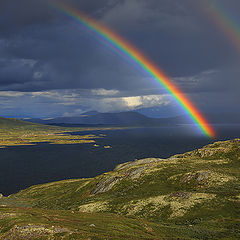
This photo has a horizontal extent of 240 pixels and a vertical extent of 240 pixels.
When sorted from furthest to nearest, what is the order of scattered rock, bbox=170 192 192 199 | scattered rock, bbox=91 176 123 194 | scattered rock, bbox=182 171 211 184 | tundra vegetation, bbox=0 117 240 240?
scattered rock, bbox=91 176 123 194, scattered rock, bbox=182 171 211 184, scattered rock, bbox=170 192 192 199, tundra vegetation, bbox=0 117 240 240

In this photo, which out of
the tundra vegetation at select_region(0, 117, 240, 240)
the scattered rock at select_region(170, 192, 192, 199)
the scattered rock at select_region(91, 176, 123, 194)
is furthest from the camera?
the scattered rock at select_region(91, 176, 123, 194)

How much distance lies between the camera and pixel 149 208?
60.1 meters

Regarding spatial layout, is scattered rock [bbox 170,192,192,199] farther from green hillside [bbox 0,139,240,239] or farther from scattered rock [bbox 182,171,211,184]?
scattered rock [bbox 182,171,211,184]

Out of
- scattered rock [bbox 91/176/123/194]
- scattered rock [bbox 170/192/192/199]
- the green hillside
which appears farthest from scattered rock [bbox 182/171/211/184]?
scattered rock [bbox 91/176/123/194]

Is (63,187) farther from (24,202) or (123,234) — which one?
(123,234)

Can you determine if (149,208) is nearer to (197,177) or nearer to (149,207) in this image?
(149,207)

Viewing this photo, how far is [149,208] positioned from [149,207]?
60 centimetres

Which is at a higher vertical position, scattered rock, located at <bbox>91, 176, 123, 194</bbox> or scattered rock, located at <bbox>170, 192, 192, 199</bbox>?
scattered rock, located at <bbox>170, 192, 192, 199</bbox>

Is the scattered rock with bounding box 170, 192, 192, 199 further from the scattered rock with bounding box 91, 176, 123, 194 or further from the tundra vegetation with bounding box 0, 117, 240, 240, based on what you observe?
the scattered rock with bounding box 91, 176, 123, 194

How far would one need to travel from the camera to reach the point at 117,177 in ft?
310

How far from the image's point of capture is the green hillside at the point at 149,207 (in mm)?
38531

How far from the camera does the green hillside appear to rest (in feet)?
126

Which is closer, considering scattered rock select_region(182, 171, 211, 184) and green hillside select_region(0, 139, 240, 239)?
green hillside select_region(0, 139, 240, 239)

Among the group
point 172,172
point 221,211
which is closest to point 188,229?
point 221,211
